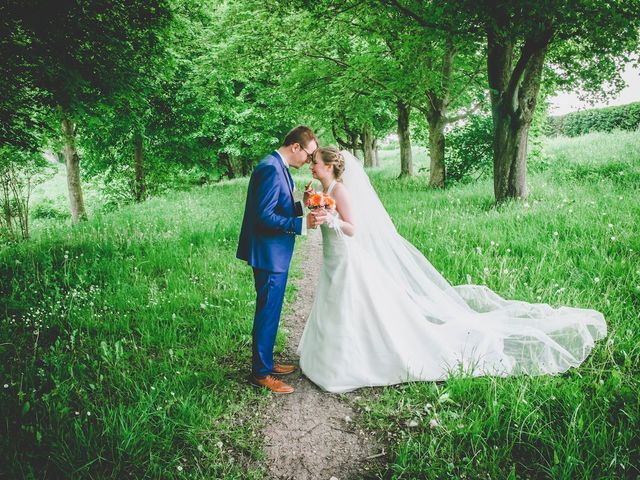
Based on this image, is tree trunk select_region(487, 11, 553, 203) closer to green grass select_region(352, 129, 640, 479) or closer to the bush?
green grass select_region(352, 129, 640, 479)

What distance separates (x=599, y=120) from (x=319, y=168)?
35175 mm

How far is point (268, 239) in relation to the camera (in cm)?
359

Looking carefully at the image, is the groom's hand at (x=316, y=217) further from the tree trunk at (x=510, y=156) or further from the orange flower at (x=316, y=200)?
the tree trunk at (x=510, y=156)

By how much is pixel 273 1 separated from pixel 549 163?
1122cm

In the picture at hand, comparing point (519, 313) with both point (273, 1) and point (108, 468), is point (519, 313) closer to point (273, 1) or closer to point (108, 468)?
point (108, 468)

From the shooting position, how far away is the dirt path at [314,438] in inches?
112

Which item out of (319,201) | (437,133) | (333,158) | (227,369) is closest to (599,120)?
(437,133)

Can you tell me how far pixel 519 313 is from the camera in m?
4.32

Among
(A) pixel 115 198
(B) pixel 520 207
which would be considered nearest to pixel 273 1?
(B) pixel 520 207

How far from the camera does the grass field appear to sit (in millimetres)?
2717

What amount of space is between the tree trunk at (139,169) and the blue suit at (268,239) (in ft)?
49.7

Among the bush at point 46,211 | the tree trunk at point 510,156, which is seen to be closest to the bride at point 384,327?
the tree trunk at point 510,156

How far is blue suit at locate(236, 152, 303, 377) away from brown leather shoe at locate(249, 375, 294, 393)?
2.3 inches

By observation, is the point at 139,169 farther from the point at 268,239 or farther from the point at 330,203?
the point at 330,203
